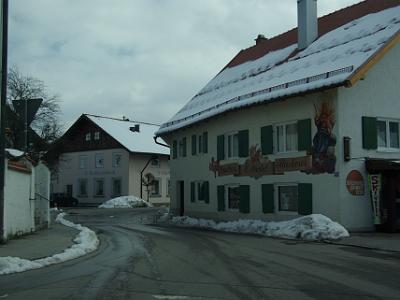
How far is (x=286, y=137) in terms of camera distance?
23000 millimetres

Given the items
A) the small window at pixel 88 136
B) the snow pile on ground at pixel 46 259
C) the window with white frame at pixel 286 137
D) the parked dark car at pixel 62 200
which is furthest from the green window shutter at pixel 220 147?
the small window at pixel 88 136

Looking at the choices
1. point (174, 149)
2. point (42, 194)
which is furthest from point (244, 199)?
point (174, 149)

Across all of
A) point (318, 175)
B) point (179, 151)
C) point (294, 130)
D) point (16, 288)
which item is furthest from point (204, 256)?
point (179, 151)

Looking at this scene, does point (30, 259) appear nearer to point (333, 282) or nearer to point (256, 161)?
point (333, 282)

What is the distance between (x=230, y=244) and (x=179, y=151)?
17.3 metres

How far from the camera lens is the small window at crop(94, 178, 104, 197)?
59.2m

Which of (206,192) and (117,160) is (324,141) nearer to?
(206,192)

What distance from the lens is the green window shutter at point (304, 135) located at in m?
21.4

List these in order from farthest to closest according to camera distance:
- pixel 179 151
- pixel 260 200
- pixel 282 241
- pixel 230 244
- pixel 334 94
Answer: pixel 179 151 < pixel 260 200 < pixel 334 94 < pixel 282 241 < pixel 230 244

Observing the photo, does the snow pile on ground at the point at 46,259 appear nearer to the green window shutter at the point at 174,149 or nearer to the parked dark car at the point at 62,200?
the green window shutter at the point at 174,149

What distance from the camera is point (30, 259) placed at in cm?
1211

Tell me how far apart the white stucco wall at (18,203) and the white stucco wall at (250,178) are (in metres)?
9.41

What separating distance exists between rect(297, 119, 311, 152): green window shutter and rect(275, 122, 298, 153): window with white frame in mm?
526

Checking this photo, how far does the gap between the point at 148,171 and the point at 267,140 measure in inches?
1378
